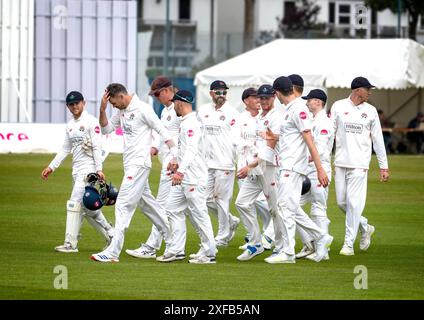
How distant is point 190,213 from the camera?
1755 cm

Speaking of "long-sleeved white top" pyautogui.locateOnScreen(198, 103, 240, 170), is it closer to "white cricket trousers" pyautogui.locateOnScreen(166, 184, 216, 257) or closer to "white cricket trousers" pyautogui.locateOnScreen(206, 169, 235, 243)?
"white cricket trousers" pyautogui.locateOnScreen(206, 169, 235, 243)

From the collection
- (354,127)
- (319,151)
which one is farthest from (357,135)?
(319,151)

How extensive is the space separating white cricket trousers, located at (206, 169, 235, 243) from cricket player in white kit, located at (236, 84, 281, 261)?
0.86 metres

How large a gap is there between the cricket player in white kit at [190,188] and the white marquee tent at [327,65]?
24.3 meters

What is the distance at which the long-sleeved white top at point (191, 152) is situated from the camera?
17156 mm

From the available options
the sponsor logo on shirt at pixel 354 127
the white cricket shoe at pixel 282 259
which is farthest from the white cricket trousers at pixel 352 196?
the white cricket shoe at pixel 282 259

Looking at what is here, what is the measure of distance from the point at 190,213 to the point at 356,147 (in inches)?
117

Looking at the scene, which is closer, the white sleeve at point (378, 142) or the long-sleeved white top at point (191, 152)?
the long-sleeved white top at point (191, 152)

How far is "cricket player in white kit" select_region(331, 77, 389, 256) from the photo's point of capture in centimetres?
1920

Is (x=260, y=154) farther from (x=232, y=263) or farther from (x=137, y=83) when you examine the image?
(x=137, y=83)

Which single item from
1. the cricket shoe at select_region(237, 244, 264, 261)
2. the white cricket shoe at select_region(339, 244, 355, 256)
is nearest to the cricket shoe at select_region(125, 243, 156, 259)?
the cricket shoe at select_region(237, 244, 264, 261)

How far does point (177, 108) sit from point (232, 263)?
2129 mm

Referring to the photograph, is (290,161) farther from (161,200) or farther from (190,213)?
(161,200)

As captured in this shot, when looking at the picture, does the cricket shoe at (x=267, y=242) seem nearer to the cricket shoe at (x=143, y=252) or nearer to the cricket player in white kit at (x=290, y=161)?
the cricket shoe at (x=143, y=252)
